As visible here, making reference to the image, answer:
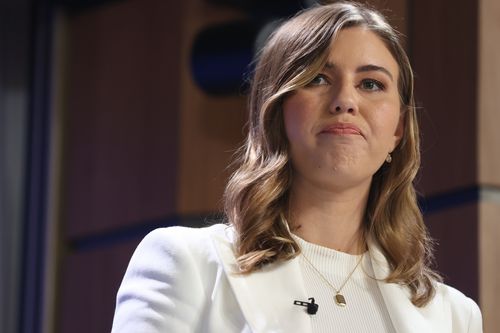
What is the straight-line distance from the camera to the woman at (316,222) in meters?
1.99

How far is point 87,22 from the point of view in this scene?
5.13 meters

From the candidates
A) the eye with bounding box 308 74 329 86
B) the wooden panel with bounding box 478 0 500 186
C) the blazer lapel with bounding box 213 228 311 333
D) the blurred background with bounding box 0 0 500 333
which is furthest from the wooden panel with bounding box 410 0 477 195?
the blazer lapel with bounding box 213 228 311 333

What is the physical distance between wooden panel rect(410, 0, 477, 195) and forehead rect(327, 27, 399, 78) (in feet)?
3.54

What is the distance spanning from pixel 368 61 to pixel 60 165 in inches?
125

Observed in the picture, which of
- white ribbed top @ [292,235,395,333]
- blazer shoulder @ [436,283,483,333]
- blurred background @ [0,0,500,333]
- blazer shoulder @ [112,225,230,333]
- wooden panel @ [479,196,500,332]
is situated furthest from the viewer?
blurred background @ [0,0,500,333]

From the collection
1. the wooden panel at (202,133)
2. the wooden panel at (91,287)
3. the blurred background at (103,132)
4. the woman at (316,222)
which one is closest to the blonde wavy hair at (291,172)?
the woman at (316,222)

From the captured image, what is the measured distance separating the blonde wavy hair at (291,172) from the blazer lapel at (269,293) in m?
0.02

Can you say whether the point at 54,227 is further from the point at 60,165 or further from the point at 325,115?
the point at 325,115

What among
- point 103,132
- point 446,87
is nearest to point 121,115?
point 103,132

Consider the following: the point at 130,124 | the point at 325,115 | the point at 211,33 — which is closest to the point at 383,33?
the point at 325,115

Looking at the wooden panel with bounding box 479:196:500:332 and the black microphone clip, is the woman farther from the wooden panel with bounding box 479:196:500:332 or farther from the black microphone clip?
the wooden panel with bounding box 479:196:500:332

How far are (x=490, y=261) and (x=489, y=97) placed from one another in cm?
52

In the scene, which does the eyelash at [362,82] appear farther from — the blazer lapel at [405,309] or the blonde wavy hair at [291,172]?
the blazer lapel at [405,309]

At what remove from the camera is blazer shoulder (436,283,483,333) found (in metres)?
2.24
